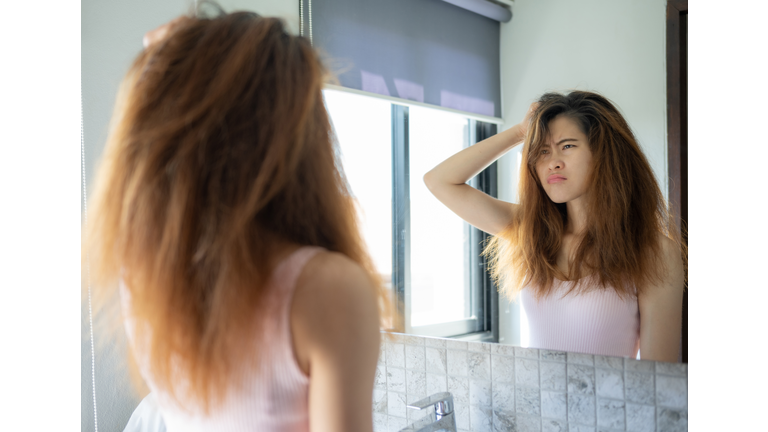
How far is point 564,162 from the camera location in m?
0.81

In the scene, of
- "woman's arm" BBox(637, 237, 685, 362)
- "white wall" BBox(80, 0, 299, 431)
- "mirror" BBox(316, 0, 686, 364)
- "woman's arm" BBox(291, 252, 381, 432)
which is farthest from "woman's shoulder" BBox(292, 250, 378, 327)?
"white wall" BBox(80, 0, 299, 431)

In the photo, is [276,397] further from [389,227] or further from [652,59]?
[652,59]

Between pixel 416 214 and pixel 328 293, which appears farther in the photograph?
pixel 416 214

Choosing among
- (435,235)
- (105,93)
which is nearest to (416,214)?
(435,235)

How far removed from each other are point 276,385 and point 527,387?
0.53m

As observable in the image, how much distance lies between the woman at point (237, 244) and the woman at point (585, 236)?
438 millimetres

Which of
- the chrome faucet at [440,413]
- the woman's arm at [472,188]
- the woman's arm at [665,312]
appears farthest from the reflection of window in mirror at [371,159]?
the woman's arm at [665,312]

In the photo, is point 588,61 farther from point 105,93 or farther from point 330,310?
point 105,93

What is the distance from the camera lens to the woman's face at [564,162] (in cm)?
79

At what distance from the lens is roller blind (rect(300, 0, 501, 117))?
2.92ft

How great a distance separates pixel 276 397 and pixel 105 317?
79cm

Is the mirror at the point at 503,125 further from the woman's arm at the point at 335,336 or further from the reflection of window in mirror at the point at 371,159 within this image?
the woman's arm at the point at 335,336

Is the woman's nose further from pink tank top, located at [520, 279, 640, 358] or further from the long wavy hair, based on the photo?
pink tank top, located at [520, 279, 640, 358]
